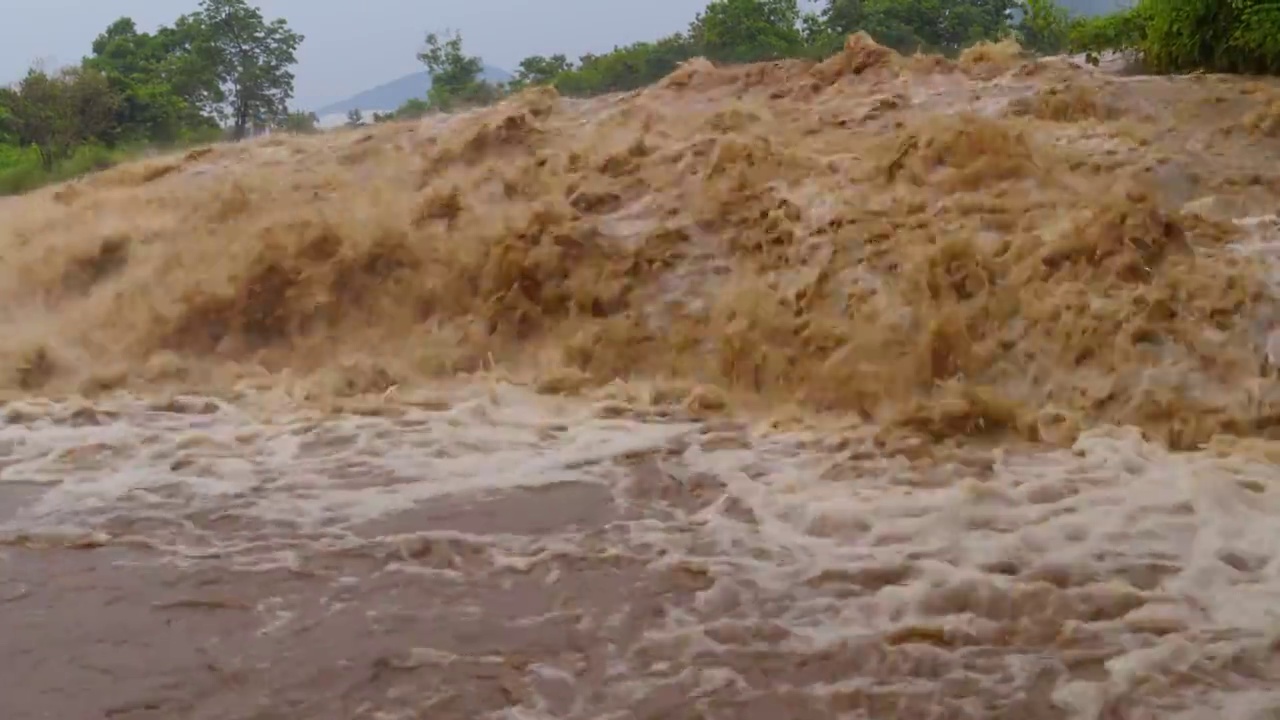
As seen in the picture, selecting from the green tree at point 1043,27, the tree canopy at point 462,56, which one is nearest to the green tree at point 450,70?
the tree canopy at point 462,56

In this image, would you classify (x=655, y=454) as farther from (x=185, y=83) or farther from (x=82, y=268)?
(x=185, y=83)

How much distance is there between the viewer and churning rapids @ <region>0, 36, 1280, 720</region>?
2.81 meters

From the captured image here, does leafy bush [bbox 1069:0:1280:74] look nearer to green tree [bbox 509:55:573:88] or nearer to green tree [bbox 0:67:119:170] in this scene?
green tree [bbox 509:55:573:88]

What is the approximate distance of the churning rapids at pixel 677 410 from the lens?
111 inches

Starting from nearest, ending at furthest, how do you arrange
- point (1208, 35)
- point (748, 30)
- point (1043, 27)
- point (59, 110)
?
point (1208, 35) < point (1043, 27) < point (748, 30) < point (59, 110)

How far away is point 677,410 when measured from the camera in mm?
4598

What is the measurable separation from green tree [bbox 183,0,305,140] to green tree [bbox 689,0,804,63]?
9.71ft

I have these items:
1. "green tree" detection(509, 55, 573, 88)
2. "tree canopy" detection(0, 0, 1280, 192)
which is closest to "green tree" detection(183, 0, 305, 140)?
"tree canopy" detection(0, 0, 1280, 192)

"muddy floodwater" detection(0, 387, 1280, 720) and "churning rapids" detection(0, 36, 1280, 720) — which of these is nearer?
"muddy floodwater" detection(0, 387, 1280, 720)

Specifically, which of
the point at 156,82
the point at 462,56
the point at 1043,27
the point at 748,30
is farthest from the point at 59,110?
the point at 1043,27

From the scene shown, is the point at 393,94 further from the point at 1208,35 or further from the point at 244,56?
the point at 1208,35

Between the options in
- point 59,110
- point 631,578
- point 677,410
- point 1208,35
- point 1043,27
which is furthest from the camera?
point 59,110

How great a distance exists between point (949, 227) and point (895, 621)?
107 inches

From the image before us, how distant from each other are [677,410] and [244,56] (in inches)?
220
